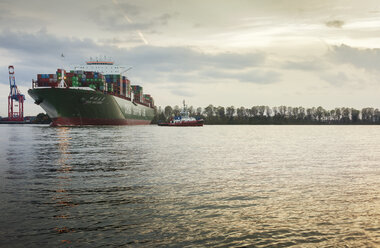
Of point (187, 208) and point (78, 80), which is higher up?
point (78, 80)

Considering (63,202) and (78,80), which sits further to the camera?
(78,80)

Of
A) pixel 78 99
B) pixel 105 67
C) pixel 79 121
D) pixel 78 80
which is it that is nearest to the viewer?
pixel 78 99

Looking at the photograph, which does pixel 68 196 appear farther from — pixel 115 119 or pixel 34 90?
pixel 115 119

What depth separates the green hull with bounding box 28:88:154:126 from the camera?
7750 centimetres

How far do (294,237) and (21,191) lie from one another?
9.25 m

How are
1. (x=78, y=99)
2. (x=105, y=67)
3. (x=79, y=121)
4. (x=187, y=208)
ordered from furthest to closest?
(x=105, y=67), (x=79, y=121), (x=78, y=99), (x=187, y=208)

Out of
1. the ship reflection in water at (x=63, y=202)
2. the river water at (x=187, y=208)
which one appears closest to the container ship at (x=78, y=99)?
the river water at (x=187, y=208)

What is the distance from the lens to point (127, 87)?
4449 inches

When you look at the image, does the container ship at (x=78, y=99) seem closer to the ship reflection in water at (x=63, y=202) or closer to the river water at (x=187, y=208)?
the river water at (x=187, y=208)

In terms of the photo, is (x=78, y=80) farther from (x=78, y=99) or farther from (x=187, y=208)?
(x=187, y=208)

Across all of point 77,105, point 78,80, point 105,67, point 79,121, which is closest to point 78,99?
point 77,105

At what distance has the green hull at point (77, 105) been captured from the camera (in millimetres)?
77500

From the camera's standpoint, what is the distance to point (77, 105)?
79875 mm

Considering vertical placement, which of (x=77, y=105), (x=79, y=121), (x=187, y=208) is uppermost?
(x=77, y=105)
